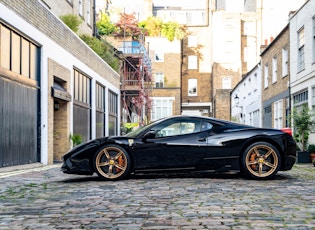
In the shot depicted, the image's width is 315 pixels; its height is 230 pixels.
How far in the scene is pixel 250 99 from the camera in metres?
32.6

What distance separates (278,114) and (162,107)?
2613 centimetres

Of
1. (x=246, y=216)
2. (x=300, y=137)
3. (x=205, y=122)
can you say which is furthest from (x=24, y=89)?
(x=300, y=137)

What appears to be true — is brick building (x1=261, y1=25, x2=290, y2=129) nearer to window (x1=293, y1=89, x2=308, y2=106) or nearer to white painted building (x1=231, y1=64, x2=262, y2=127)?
window (x1=293, y1=89, x2=308, y2=106)

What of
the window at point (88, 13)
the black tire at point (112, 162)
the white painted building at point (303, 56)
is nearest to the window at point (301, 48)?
the white painted building at point (303, 56)

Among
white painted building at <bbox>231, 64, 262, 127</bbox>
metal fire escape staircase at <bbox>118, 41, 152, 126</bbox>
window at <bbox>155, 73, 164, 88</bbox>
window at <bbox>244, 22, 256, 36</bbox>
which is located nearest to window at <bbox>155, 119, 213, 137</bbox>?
white painted building at <bbox>231, 64, 262, 127</bbox>

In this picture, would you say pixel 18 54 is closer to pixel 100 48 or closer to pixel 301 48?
pixel 301 48

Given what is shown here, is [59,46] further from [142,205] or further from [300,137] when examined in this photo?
[142,205]

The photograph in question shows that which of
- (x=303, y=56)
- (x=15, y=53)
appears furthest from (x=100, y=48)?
(x=15, y=53)

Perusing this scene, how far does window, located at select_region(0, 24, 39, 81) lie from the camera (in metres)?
10.4

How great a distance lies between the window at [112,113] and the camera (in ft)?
83.6

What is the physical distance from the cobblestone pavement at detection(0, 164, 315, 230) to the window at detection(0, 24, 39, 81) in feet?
11.9

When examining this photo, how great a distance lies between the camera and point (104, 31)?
47812mm

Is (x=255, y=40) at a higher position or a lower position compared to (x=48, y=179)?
higher

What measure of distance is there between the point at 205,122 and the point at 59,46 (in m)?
8.05
